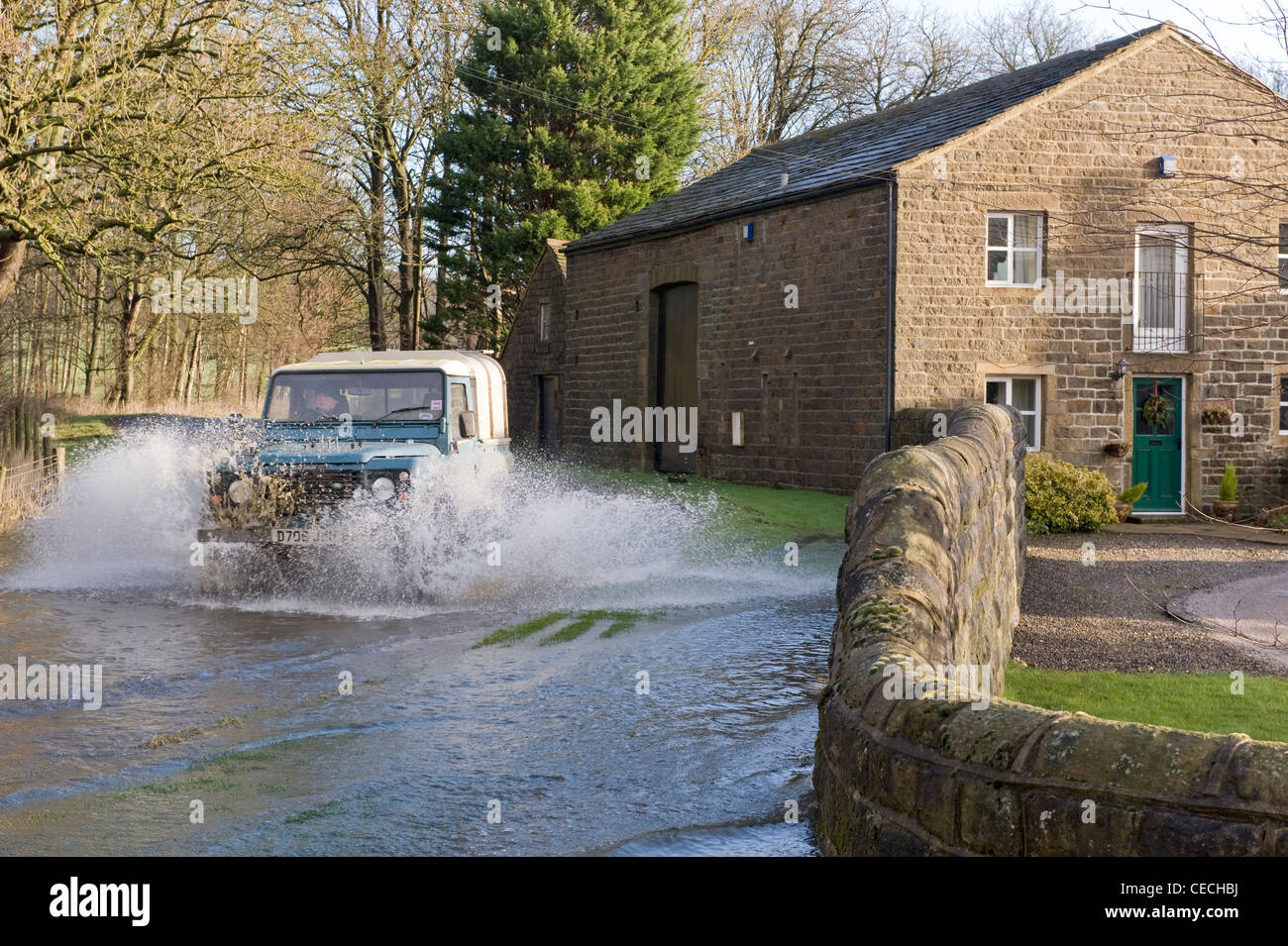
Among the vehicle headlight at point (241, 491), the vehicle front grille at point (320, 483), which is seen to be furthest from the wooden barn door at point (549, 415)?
the vehicle headlight at point (241, 491)

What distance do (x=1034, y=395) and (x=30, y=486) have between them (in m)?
16.5

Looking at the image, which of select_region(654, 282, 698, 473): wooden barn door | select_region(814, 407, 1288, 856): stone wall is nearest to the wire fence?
select_region(654, 282, 698, 473): wooden barn door

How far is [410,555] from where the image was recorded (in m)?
12.0

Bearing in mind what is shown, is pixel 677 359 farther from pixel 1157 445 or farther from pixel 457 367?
pixel 457 367

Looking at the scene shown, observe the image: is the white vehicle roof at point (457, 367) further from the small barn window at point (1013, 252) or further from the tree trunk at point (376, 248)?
the tree trunk at point (376, 248)

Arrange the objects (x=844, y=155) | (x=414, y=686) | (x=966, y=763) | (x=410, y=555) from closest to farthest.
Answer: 1. (x=966, y=763)
2. (x=414, y=686)
3. (x=410, y=555)
4. (x=844, y=155)

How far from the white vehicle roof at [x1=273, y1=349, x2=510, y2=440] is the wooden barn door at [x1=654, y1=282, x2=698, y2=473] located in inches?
490

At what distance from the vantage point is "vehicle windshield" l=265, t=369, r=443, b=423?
13.3m

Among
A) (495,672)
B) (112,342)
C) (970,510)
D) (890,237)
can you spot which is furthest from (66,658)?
(112,342)

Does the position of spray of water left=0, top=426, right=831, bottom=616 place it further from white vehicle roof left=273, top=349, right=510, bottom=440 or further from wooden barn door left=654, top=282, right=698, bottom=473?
wooden barn door left=654, top=282, right=698, bottom=473

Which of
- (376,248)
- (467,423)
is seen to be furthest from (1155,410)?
(376,248)

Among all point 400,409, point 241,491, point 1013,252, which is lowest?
point 241,491

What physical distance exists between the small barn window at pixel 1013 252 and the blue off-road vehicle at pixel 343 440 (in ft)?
36.4
